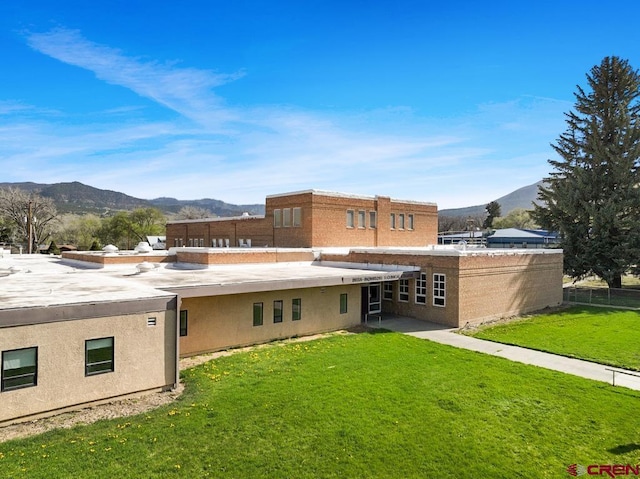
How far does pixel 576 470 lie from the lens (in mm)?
7902

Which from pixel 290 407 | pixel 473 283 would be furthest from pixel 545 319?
pixel 290 407

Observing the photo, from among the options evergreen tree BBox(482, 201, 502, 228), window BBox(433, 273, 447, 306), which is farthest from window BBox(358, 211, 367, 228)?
evergreen tree BBox(482, 201, 502, 228)

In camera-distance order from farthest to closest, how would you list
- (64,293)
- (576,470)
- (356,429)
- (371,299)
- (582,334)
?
1. (371,299)
2. (582,334)
3. (64,293)
4. (356,429)
5. (576,470)

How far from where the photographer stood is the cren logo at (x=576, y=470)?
7.82 metres

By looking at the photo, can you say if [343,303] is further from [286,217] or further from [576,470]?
[576,470]

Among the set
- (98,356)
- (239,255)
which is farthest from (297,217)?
(98,356)

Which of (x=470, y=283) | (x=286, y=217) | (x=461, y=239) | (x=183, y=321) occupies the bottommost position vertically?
(x=183, y=321)

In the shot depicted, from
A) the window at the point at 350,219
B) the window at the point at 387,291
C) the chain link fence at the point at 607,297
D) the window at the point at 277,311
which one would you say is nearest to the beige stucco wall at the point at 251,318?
the window at the point at 277,311

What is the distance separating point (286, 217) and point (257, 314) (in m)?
15.0

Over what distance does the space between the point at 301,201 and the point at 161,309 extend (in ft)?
62.6

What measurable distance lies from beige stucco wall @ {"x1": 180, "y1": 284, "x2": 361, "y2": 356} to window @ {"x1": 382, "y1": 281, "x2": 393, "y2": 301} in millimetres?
3958

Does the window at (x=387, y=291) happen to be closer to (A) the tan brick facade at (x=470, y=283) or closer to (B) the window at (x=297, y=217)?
(A) the tan brick facade at (x=470, y=283)

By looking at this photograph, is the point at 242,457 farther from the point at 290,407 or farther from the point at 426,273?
the point at 426,273

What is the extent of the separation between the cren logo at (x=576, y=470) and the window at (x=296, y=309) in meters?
12.0
